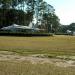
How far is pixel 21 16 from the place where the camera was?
11862cm

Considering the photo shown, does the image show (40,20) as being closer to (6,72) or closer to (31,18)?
(31,18)

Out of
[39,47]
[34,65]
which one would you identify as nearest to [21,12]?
[39,47]

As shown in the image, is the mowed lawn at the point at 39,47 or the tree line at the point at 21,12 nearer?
the mowed lawn at the point at 39,47

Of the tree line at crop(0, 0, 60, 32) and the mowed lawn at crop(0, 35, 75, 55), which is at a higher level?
the tree line at crop(0, 0, 60, 32)

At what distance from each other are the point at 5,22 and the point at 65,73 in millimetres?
106288

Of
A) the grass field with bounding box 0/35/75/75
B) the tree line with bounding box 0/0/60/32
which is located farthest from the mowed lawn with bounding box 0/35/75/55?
the tree line with bounding box 0/0/60/32

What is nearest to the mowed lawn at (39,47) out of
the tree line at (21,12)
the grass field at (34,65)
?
the grass field at (34,65)

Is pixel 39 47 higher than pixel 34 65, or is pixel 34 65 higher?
pixel 34 65

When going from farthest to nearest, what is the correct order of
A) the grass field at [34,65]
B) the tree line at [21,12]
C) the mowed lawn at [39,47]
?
the tree line at [21,12]
the mowed lawn at [39,47]
the grass field at [34,65]

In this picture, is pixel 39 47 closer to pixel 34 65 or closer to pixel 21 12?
pixel 34 65

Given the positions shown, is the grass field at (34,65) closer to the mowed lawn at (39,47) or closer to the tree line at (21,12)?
the mowed lawn at (39,47)

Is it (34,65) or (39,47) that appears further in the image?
(39,47)

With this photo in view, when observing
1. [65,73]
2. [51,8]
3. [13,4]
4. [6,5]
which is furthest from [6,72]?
[51,8]

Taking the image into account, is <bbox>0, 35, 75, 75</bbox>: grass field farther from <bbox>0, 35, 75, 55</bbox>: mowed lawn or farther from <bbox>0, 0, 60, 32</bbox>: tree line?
<bbox>0, 0, 60, 32</bbox>: tree line
